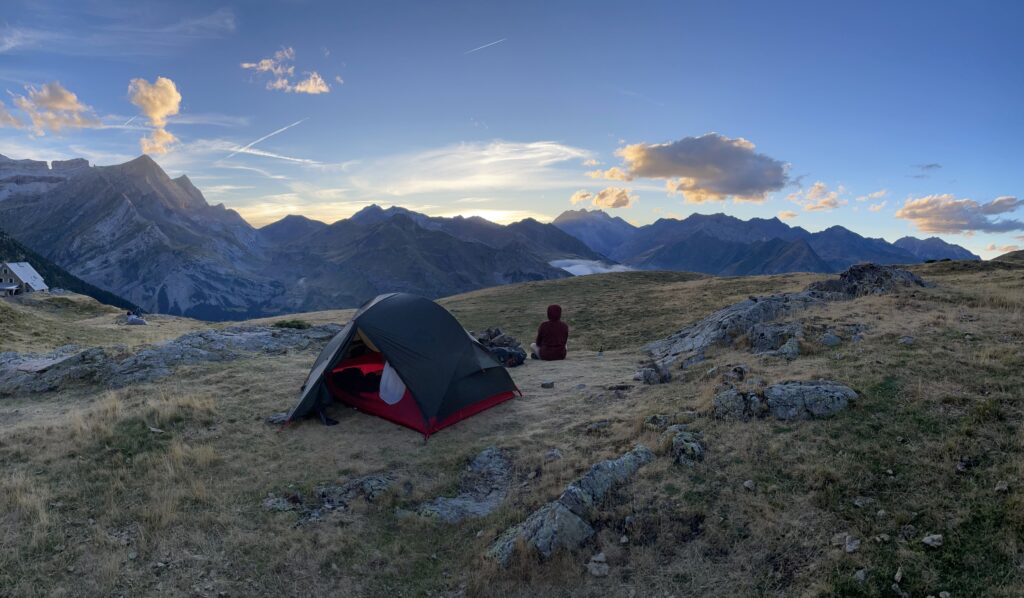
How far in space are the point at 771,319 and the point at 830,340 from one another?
5.60m

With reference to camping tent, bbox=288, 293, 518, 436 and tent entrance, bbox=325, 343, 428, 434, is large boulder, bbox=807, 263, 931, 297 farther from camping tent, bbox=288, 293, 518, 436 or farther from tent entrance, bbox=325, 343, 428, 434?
tent entrance, bbox=325, 343, 428, 434

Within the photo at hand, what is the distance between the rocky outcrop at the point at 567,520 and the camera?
833 centimetres

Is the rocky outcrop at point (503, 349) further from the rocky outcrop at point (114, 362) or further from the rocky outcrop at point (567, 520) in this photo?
the rocky outcrop at point (114, 362)

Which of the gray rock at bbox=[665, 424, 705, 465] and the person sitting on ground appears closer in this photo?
the gray rock at bbox=[665, 424, 705, 465]

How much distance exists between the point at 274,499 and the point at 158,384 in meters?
11.3

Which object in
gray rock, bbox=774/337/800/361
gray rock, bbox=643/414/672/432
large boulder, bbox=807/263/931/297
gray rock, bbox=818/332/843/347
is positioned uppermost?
large boulder, bbox=807/263/931/297

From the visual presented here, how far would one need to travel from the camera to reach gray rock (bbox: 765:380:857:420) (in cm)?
1094

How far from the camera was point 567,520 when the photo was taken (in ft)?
28.2

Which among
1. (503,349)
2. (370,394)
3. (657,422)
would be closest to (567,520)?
(657,422)

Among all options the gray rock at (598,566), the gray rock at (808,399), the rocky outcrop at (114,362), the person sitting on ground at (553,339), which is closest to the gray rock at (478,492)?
the gray rock at (598,566)

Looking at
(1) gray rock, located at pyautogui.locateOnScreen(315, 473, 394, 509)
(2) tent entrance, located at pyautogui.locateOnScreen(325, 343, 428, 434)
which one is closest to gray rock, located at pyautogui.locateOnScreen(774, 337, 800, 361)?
(2) tent entrance, located at pyautogui.locateOnScreen(325, 343, 428, 434)

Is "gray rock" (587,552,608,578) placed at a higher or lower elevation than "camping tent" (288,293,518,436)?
lower

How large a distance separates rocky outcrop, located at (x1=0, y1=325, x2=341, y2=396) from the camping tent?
28.6 feet

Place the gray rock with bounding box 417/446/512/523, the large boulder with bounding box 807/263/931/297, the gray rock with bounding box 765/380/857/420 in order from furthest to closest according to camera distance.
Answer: the large boulder with bounding box 807/263/931/297 < the gray rock with bounding box 765/380/857/420 < the gray rock with bounding box 417/446/512/523
